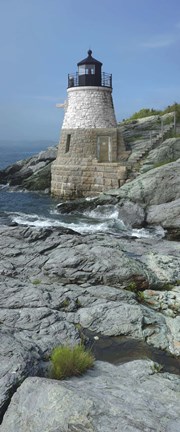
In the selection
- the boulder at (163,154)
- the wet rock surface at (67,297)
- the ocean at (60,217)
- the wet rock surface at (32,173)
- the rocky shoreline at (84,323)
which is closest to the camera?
the rocky shoreline at (84,323)

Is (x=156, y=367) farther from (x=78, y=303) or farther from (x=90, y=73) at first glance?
(x=90, y=73)

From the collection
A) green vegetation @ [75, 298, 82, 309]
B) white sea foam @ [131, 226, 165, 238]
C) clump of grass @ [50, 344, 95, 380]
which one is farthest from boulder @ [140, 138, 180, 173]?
clump of grass @ [50, 344, 95, 380]

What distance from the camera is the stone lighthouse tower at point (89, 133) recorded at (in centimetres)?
3531

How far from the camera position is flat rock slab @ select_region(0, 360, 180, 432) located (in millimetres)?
5336

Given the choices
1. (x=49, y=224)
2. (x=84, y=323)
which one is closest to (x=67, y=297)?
(x=84, y=323)

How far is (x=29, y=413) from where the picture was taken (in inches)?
219

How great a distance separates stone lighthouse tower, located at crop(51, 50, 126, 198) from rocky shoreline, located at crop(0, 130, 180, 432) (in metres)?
16.1

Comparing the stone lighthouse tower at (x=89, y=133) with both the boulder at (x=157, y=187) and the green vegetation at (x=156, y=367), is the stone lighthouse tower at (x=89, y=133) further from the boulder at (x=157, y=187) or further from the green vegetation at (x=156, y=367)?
the green vegetation at (x=156, y=367)

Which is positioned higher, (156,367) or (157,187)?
(157,187)

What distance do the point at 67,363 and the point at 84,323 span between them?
10.3 feet

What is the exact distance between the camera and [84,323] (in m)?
10.2

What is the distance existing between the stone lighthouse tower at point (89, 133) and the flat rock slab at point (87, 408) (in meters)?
28.5

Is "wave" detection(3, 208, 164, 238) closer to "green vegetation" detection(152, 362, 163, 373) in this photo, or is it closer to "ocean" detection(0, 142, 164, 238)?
"ocean" detection(0, 142, 164, 238)

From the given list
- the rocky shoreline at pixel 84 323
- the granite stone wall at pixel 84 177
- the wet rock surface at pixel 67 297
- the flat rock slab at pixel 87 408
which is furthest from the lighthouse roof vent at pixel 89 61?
the flat rock slab at pixel 87 408
